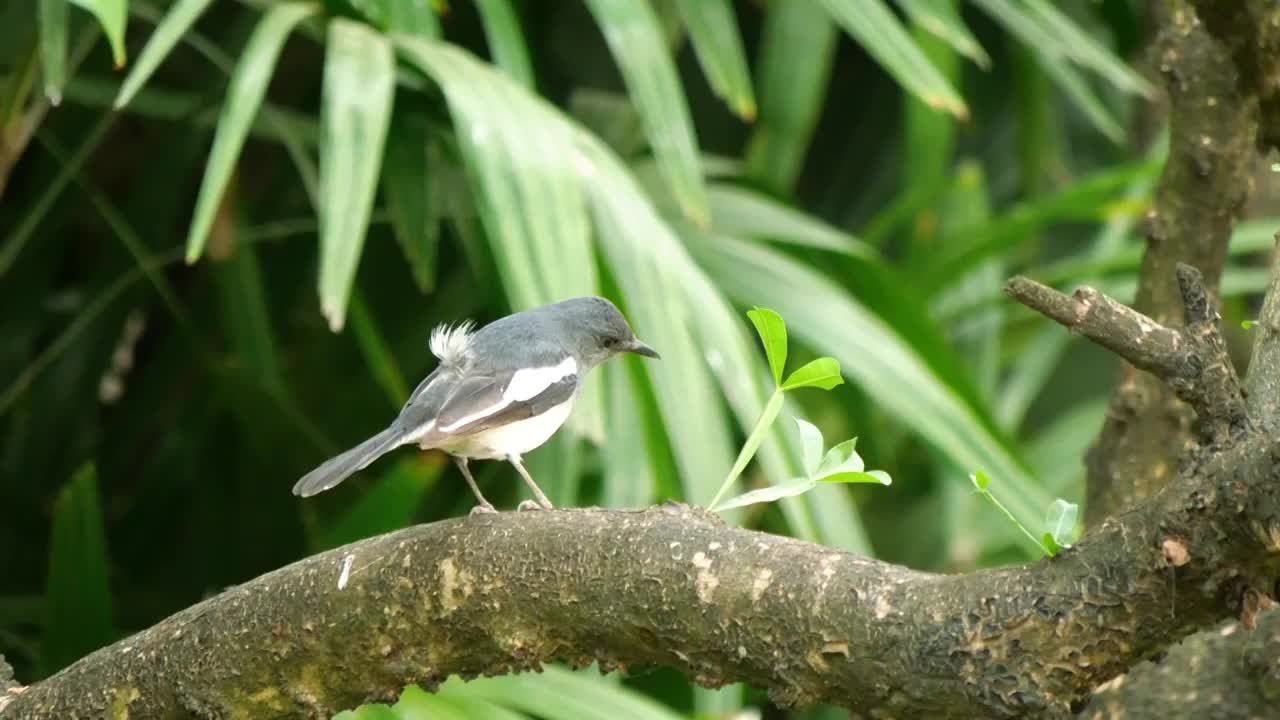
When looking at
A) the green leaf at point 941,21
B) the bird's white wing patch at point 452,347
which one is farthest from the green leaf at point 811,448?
the green leaf at point 941,21

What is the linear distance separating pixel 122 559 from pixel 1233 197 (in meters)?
2.88

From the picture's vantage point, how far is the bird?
1.80 m

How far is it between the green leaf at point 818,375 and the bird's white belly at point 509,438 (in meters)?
0.60

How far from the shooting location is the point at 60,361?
11.9 feet

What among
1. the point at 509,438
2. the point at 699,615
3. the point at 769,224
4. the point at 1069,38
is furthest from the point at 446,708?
the point at 1069,38

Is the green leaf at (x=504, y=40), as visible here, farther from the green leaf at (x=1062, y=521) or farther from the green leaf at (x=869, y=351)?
the green leaf at (x=1062, y=521)

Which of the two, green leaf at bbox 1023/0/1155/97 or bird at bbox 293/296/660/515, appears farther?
green leaf at bbox 1023/0/1155/97

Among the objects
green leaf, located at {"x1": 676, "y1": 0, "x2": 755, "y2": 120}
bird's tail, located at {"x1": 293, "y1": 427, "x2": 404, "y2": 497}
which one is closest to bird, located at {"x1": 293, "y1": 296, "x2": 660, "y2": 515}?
bird's tail, located at {"x1": 293, "y1": 427, "x2": 404, "y2": 497}

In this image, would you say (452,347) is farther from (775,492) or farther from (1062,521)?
(1062,521)

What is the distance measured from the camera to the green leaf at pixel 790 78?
3607 millimetres

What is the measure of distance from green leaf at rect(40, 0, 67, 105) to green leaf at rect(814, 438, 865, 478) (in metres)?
1.48

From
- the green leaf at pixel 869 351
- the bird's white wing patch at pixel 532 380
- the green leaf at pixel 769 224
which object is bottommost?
the green leaf at pixel 869 351

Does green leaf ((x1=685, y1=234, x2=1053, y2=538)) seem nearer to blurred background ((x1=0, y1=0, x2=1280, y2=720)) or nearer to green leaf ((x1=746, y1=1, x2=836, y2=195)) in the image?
blurred background ((x1=0, y1=0, x2=1280, y2=720))

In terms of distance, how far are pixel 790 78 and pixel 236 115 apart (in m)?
1.77
